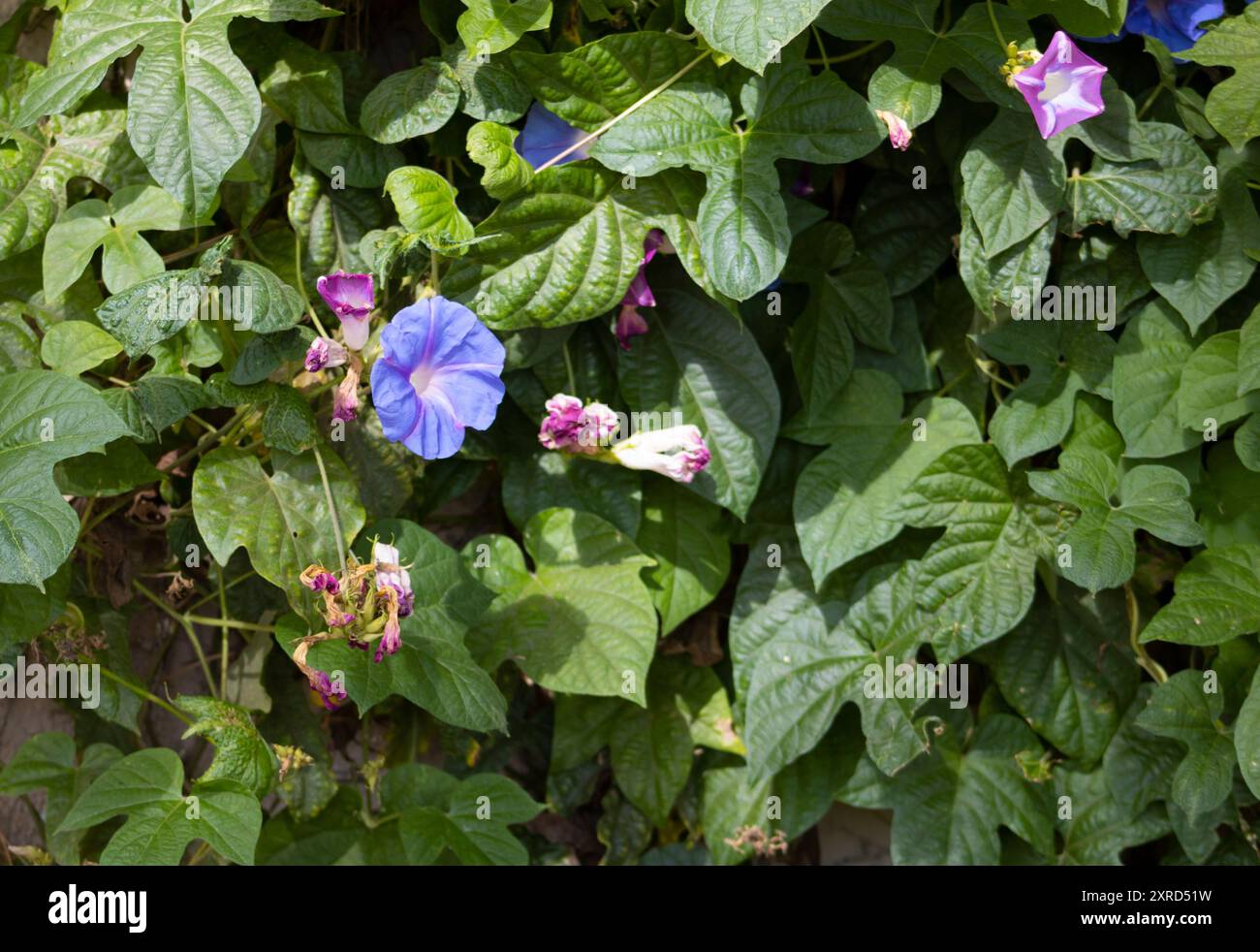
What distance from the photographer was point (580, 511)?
1721 mm

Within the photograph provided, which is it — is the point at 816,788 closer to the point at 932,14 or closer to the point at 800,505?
the point at 800,505

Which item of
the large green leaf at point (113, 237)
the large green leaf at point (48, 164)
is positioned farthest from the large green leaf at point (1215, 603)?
the large green leaf at point (48, 164)

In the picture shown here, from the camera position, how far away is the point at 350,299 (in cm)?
143

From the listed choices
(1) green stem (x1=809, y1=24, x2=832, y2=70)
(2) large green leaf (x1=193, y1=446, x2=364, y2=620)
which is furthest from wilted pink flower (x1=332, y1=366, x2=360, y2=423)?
(1) green stem (x1=809, y1=24, x2=832, y2=70)

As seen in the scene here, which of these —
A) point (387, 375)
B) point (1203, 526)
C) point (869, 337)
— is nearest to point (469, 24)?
point (387, 375)

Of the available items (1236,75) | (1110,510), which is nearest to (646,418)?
(1110,510)

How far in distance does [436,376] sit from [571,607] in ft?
1.37

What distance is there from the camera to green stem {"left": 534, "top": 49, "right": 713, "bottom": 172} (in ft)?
5.04

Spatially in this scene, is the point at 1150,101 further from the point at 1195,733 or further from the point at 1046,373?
the point at 1195,733

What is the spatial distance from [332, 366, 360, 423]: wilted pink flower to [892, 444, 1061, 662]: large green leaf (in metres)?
0.74

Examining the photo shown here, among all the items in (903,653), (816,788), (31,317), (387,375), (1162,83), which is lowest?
Answer: (816,788)

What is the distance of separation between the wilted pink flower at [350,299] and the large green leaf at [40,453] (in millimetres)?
274

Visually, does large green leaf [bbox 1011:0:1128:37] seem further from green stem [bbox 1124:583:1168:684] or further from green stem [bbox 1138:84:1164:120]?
green stem [bbox 1124:583:1168:684]

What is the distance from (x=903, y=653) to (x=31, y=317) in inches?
51.0
